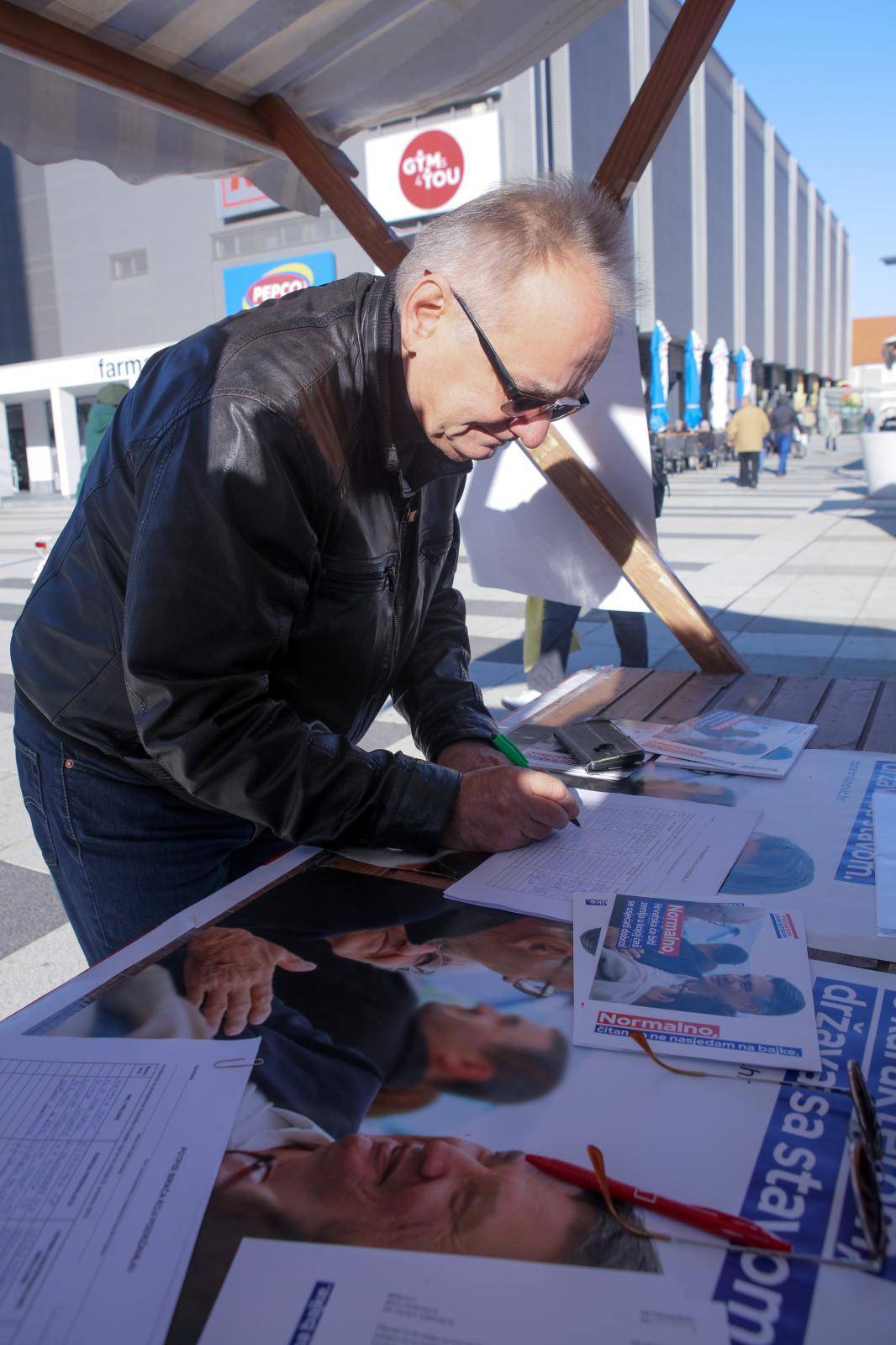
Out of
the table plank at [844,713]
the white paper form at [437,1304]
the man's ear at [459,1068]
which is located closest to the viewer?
the white paper form at [437,1304]

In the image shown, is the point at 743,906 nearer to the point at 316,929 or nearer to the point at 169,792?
the point at 316,929

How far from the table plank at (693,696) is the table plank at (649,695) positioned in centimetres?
2

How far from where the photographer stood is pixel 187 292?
2427cm

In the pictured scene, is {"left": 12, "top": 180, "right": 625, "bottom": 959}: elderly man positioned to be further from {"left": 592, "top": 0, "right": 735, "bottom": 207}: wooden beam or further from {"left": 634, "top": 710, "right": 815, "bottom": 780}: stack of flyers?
{"left": 592, "top": 0, "right": 735, "bottom": 207}: wooden beam

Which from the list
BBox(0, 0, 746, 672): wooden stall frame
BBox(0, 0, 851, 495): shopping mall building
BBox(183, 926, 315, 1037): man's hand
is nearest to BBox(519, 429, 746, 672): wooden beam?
BBox(0, 0, 746, 672): wooden stall frame

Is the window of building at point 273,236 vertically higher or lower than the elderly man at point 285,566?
higher

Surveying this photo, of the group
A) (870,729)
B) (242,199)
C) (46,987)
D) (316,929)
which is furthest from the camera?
(242,199)

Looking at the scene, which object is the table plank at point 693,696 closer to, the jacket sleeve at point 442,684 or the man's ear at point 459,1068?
the jacket sleeve at point 442,684

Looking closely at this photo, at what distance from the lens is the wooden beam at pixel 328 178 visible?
2523 mm

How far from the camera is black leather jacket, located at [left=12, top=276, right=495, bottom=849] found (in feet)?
3.68

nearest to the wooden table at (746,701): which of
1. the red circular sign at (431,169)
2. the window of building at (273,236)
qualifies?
the red circular sign at (431,169)

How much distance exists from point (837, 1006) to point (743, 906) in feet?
0.68

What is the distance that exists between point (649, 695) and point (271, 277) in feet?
74.2

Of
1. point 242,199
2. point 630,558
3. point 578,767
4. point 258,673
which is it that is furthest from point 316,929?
point 242,199
